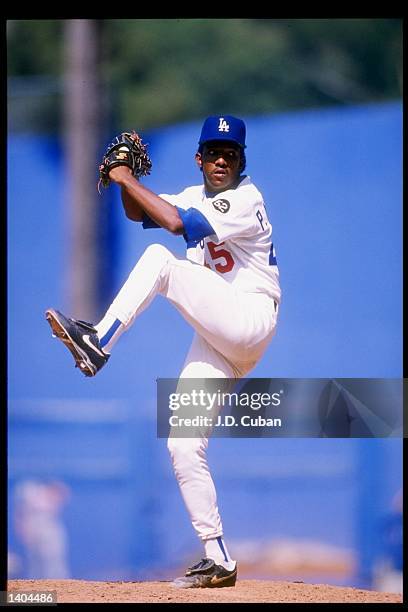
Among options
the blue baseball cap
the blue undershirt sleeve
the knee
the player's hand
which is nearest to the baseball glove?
the player's hand

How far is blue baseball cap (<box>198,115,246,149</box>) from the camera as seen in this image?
4578 mm

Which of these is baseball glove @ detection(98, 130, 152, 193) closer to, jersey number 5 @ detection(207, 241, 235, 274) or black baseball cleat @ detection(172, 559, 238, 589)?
jersey number 5 @ detection(207, 241, 235, 274)

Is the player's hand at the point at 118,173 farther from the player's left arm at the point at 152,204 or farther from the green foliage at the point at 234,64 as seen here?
the green foliage at the point at 234,64

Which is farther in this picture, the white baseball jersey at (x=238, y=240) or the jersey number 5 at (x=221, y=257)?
the jersey number 5 at (x=221, y=257)

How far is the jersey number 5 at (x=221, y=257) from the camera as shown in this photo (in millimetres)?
4645

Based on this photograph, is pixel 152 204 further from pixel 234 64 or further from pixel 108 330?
pixel 234 64

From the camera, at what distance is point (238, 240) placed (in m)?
4.60

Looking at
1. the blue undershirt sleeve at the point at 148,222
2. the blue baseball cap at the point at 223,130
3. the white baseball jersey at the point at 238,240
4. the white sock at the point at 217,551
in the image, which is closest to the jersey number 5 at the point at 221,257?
the white baseball jersey at the point at 238,240

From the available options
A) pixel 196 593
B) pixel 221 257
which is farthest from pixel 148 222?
pixel 196 593

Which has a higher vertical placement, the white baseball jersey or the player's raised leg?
the white baseball jersey

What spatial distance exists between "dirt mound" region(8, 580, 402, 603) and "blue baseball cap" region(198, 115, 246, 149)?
1.82 m

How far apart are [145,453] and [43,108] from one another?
2.89 metres

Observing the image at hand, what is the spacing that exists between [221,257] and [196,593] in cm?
136

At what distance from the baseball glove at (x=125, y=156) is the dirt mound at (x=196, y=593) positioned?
1642 millimetres
